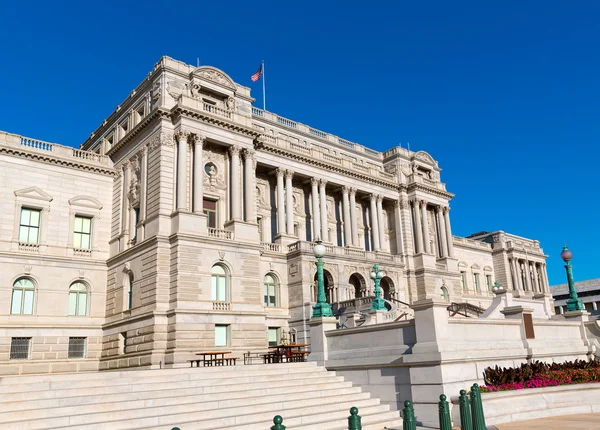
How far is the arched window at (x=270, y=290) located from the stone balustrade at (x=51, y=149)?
1530cm

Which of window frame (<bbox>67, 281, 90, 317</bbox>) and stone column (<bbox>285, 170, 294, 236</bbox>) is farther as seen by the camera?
stone column (<bbox>285, 170, 294, 236</bbox>)

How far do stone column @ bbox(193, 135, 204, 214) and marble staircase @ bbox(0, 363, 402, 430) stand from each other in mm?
16300

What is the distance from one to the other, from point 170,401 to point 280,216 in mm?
27701

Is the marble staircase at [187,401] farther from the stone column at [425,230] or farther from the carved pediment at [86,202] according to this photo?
the stone column at [425,230]

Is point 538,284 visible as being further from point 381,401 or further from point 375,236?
point 381,401

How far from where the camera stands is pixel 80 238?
3841cm

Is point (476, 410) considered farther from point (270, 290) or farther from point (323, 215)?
point (323, 215)

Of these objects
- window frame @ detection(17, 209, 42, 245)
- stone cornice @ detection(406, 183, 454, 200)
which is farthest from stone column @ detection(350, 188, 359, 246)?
window frame @ detection(17, 209, 42, 245)

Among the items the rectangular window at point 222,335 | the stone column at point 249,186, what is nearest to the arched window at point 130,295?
the rectangular window at point 222,335

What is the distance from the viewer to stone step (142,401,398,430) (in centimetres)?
1522

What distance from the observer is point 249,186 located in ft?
127

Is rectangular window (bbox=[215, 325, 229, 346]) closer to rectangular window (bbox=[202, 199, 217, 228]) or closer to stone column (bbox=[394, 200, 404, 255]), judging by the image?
rectangular window (bbox=[202, 199, 217, 228])

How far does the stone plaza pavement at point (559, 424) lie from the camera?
1490cm

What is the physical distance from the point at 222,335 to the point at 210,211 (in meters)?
9.08
